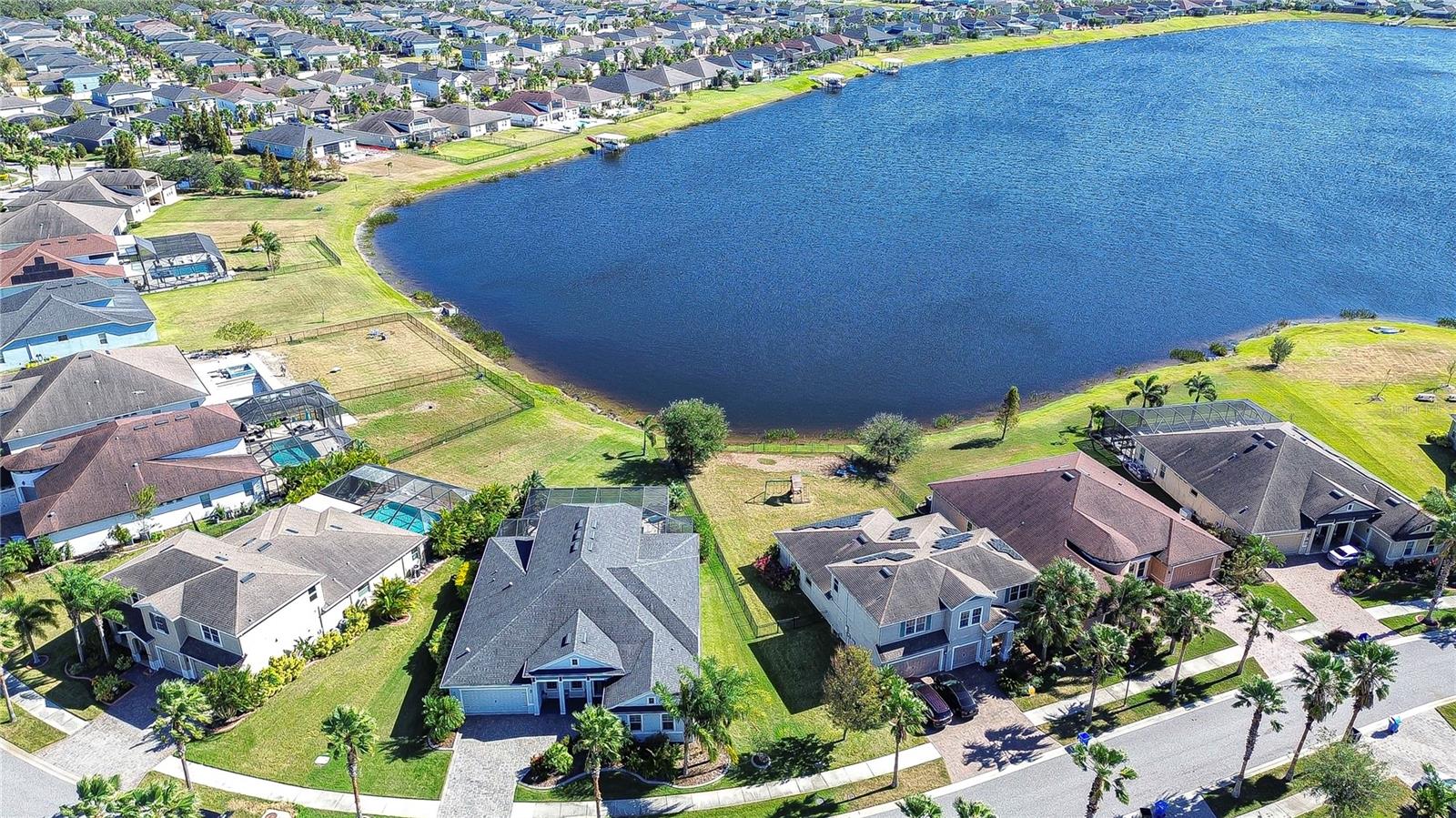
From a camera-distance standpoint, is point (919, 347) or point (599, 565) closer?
point (599, 565)

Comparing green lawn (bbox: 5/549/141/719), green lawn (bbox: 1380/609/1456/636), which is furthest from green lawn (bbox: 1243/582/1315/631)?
green lawn (bbox: 5/549/141/719)

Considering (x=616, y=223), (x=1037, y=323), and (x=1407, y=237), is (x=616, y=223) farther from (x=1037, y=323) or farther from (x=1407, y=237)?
(x=1407, y=237)

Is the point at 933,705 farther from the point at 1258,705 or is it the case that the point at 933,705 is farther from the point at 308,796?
the point at 308,796

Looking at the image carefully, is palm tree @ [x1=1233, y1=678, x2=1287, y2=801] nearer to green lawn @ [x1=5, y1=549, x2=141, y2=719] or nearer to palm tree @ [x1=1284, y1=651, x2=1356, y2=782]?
palm tree @ [x1=1284, y1=651, x2=1356, y2=782]

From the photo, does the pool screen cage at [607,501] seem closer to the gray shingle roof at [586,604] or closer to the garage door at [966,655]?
the gray shingle roof at [586,604]

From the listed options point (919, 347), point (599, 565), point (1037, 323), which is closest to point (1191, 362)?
point (1037, 323)

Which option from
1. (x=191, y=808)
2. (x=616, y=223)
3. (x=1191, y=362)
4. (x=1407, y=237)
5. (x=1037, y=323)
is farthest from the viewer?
(x=616, y=223)

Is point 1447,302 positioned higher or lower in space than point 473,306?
higher
